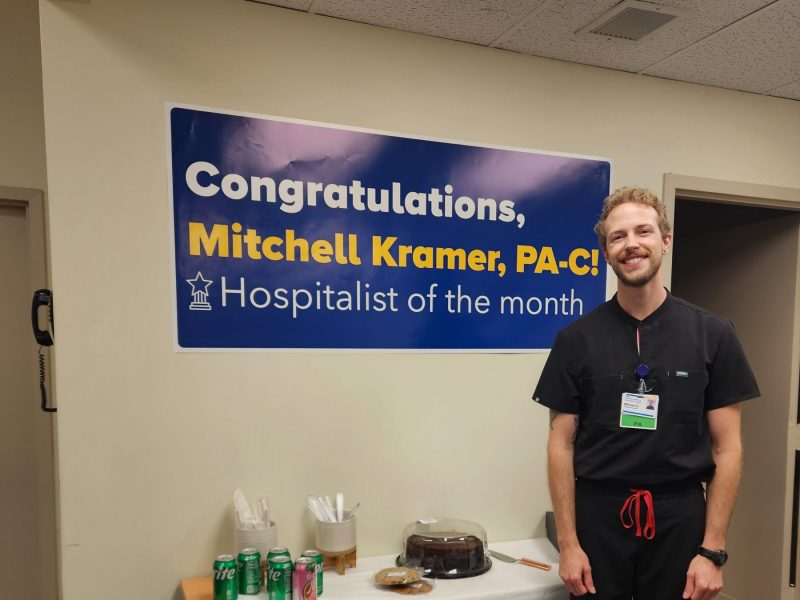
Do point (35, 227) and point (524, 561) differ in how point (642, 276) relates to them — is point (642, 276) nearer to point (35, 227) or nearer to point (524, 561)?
point (524, 561)

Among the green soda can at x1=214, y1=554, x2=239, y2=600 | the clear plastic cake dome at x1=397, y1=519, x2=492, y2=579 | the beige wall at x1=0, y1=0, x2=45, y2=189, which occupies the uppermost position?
the beige wall at x1=0, y1=0, x2=45, y2=189

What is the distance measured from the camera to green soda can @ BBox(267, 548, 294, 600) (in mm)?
1562

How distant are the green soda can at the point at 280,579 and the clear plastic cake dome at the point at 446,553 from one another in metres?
0.45

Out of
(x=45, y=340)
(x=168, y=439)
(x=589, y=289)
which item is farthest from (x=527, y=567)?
(x=45, y=340)

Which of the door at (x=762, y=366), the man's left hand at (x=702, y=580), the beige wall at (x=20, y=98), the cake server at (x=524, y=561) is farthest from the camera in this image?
the door at (x=762, y=366)

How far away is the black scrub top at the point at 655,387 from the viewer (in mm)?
1524

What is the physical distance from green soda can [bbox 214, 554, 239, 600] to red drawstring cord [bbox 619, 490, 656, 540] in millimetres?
1118

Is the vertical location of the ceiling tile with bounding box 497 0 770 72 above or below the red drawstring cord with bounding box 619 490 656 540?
above

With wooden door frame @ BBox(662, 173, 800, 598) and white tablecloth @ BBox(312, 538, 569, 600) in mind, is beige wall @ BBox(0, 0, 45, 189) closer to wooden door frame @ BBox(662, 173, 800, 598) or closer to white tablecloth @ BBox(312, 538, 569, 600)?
white tablecloth @ BBox(312, 538, 569, 600)

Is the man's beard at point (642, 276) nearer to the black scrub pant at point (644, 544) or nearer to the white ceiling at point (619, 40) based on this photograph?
the black scrub pant at point (644, 544)

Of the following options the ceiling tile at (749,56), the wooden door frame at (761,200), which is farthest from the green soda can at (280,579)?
the ceiling tile at (749,56)

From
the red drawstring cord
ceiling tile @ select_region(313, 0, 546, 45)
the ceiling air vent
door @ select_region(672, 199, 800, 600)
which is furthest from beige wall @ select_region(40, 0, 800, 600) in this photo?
door @ select_region(672, 199, 800, 600)

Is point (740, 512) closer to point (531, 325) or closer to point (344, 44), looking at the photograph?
point (531, 325)

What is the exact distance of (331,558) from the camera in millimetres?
1805
